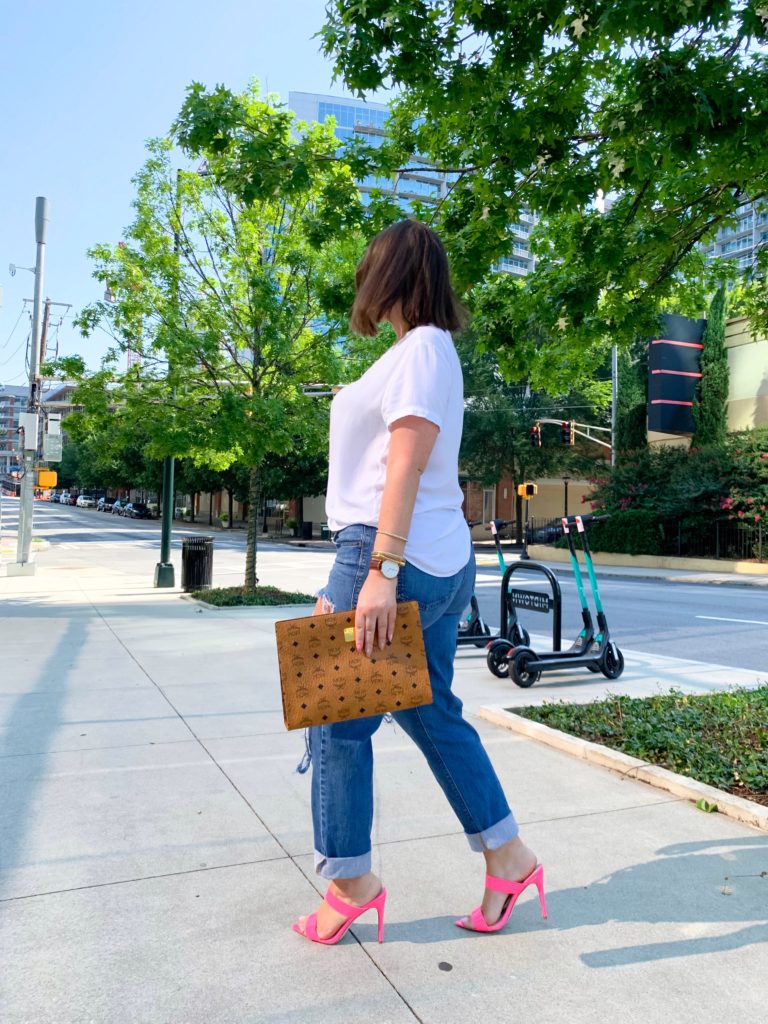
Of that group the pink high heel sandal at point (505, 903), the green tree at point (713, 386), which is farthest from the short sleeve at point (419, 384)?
the green tree at point (713, 386)

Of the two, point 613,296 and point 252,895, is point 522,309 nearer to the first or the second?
point 613,296

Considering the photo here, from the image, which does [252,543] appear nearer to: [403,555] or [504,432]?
[403,555]

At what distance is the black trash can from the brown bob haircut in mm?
12829

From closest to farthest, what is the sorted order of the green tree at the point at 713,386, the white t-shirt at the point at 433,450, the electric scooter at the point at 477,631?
the white t-shirt at the point at 433,450, the electric scooter at the point at 477,631, the green tree at the point at 713,386

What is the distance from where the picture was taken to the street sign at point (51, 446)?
19.4m

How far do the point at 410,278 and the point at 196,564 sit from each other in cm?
1298

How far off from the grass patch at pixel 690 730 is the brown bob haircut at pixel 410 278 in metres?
2.61

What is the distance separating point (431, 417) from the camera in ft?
7.11

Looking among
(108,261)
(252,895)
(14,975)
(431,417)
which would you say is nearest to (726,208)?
(431,417)

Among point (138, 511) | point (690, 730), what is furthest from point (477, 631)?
point (138, 511)

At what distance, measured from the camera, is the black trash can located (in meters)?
14.8

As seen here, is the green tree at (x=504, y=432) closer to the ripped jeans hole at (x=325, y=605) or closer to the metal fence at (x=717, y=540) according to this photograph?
the metal fence at (x=717, y=540)

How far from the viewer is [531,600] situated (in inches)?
282

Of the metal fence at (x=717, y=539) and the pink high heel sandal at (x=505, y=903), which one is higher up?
the metal fence at (x=717, y=539)
